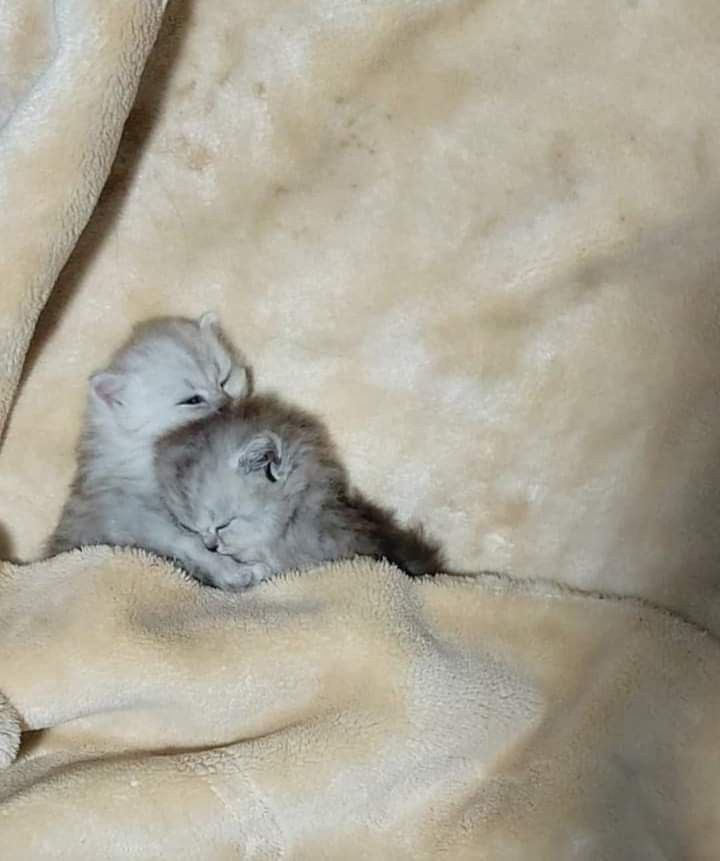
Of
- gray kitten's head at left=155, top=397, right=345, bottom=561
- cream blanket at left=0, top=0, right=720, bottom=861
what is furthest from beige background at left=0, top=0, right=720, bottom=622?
gray kitten's head at left=155, top=397, right=345, bottom=561

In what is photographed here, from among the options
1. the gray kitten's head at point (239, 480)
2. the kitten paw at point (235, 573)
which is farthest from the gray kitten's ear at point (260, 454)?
the kitten paw at point (235, 573)

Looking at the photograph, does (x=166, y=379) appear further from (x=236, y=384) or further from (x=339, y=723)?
(x=339, y=723)

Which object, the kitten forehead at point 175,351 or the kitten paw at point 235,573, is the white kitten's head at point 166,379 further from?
the kitten paw at point 235,573

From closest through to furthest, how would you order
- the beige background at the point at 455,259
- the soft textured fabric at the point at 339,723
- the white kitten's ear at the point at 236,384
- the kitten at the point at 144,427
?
the soft textured fabric at the point at 339,723 < the beige background at the point at 455,259 < the kitten at the point at 144,427 < the white kitten's ear at the point at 236,384

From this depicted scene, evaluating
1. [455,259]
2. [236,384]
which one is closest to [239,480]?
[236,384]

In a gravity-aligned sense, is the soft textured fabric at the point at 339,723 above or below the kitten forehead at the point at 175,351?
below
